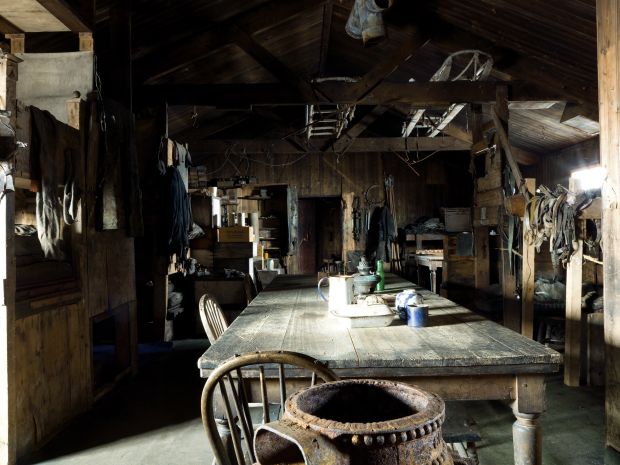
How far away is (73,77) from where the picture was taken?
380 cm

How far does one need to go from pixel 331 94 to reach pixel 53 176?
336 centimetres

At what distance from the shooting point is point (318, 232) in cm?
1298

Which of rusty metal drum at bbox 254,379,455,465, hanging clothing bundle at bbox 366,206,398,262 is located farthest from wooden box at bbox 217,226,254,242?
rusty metal drum at bbox 254,379,455,465

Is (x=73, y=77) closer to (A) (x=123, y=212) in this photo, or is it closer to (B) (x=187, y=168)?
(A) (x=123, y=212)

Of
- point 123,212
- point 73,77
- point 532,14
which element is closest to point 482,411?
point 123,212

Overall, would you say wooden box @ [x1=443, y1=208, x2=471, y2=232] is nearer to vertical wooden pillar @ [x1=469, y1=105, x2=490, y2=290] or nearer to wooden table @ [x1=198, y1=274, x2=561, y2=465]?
vertical wooden pillar @ [x1=469, y1=105, x2=490, y2=290]

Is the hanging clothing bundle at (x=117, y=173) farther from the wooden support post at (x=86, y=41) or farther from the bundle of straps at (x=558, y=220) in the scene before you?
the bundle of straps at (x=558, y=220)

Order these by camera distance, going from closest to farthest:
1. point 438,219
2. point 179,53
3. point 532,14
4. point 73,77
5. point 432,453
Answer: point 432,453, point 73,77, point 532,14, point 179,53, point 438,219

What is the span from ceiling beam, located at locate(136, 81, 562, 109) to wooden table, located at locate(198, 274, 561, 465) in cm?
382

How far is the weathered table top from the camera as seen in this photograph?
1746mm

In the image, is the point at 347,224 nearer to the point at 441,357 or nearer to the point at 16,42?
the point at 16,42

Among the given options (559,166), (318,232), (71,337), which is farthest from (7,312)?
(318,232)

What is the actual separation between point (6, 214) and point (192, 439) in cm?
181

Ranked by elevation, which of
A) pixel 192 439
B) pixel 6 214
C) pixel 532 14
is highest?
pixel 532 14
